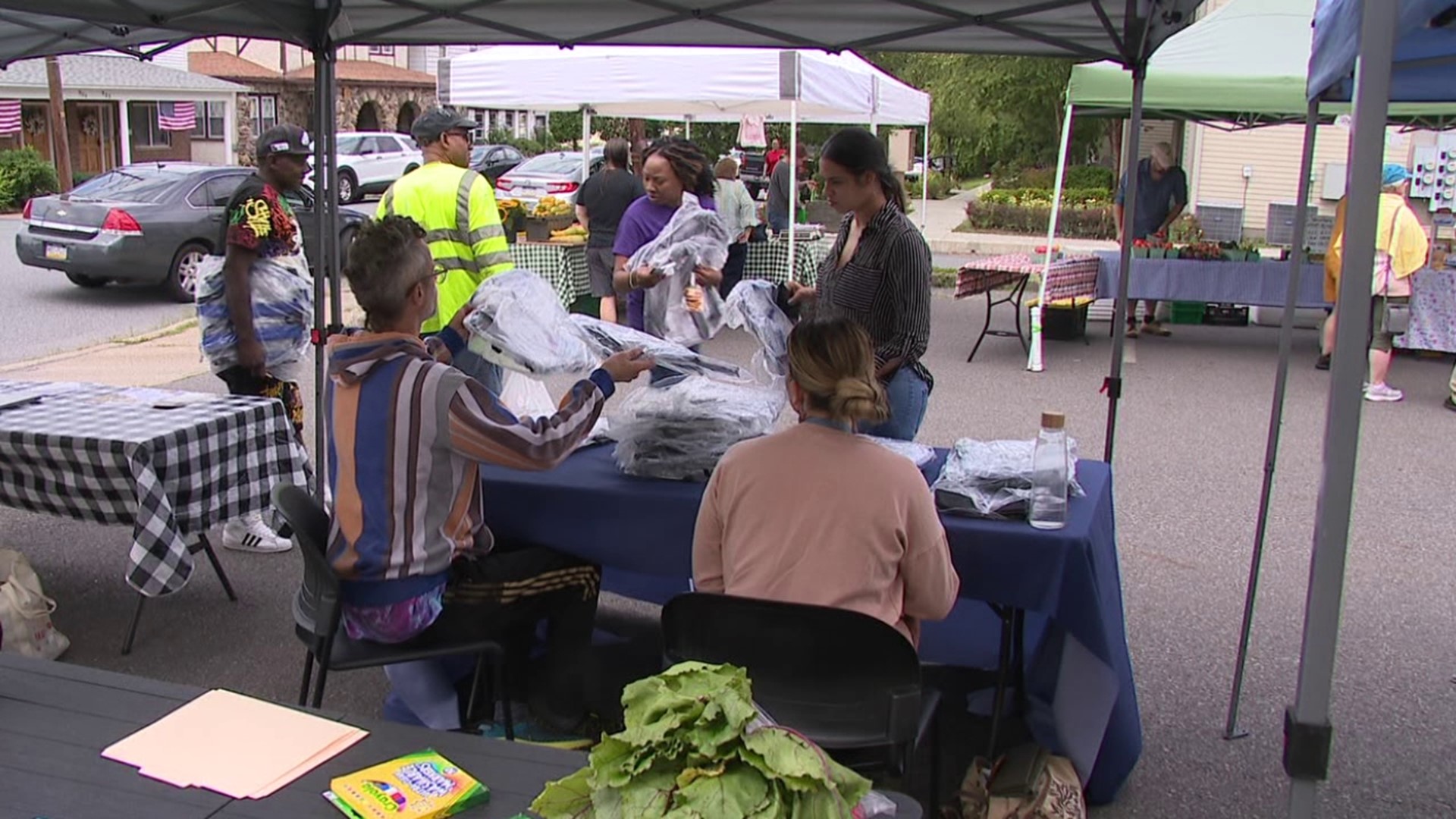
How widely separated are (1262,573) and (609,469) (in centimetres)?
Result: 311

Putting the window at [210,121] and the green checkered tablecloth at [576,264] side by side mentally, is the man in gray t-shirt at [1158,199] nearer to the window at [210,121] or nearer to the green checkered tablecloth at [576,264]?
the green checkered tablecloth at [576,264]

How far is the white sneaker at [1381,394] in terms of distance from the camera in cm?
859

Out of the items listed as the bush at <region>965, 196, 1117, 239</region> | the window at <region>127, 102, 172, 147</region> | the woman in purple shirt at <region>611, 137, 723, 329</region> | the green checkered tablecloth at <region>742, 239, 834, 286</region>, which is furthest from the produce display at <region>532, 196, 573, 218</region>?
the window at <region>127, 102, 172, 147</region>

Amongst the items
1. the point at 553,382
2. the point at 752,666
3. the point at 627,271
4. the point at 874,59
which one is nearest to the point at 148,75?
the point at 874,59

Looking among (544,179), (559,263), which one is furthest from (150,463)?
(544,179)

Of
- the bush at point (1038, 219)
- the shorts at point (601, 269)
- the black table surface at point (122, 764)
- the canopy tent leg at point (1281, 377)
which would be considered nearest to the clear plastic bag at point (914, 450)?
the canopy tent leg at point (1281, 377)

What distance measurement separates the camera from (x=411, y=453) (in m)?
2.89

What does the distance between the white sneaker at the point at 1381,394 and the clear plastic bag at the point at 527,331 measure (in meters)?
7.22

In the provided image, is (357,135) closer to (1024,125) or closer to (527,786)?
(1024,125)

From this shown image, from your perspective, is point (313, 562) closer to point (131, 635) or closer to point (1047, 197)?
point (131, 635)

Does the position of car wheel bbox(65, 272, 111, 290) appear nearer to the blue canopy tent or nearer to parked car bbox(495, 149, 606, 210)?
parked car bbox(495, 149, 606, 210)

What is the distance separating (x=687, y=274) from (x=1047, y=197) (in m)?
21.7

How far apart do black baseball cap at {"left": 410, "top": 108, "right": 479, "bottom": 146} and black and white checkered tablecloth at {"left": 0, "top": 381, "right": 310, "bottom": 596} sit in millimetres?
1529

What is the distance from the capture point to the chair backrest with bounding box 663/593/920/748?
247 centimetres
